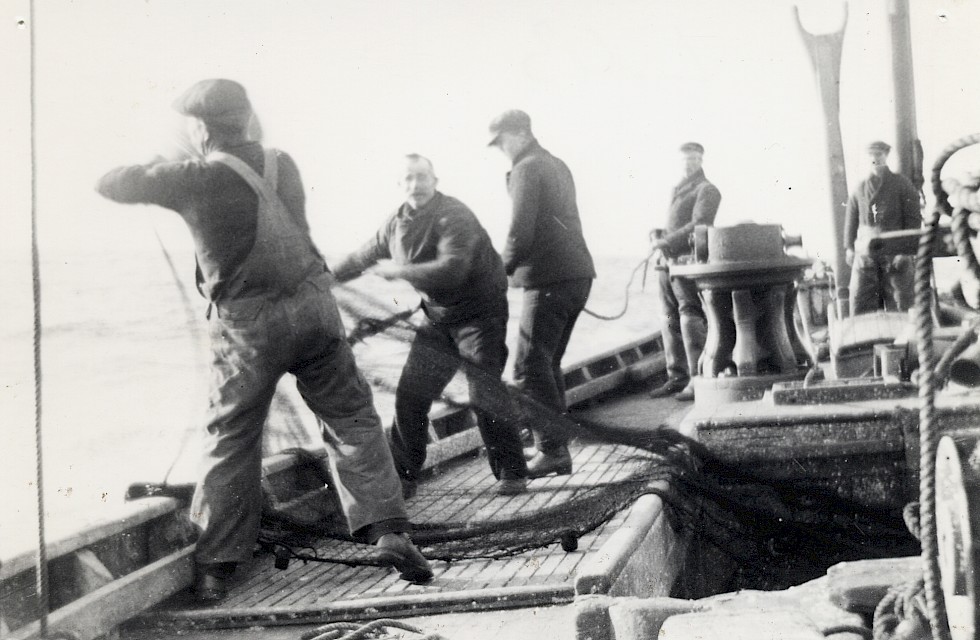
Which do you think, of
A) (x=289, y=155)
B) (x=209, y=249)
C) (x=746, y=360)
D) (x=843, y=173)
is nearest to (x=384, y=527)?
(x=209, y=249)

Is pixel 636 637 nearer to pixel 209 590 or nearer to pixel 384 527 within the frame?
pixel 384 527

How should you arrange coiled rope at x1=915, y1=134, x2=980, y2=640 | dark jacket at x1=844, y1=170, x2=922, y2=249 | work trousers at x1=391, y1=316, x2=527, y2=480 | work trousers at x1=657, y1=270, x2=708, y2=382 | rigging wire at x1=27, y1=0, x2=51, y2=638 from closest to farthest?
1. coiled rope at x1=915, y1=134, x2=980, y2=640
2. rigging wire at x1=27, y1=0, x2=51, y2=638
3. work trousers at x1=391, y1=316, x2=527, y2=480
4. work trousers at x1=657, y1=270, x2=708, y2=382
5. dark jacket at x1=844, y1=170, x2=922, y2=249

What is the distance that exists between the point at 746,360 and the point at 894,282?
8.11 ft

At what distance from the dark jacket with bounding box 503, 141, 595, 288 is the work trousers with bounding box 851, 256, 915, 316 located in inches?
132

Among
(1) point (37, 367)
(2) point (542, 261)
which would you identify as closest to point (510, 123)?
(2) point (542, 261)

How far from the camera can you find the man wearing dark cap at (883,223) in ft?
24.7

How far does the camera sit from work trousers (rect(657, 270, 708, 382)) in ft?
24.6

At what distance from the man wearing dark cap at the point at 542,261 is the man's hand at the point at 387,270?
0.83m

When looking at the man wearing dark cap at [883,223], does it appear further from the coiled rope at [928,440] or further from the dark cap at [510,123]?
the coiled rope at [928,440]

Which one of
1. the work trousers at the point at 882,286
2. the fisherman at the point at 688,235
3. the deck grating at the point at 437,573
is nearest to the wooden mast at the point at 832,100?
the work trousers at the point at 882,286

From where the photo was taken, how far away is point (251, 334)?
11.5ft

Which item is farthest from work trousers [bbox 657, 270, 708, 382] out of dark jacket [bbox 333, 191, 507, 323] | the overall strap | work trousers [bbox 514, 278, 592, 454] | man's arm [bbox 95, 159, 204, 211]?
man's arm [bbox 95, 159, 204, 211]

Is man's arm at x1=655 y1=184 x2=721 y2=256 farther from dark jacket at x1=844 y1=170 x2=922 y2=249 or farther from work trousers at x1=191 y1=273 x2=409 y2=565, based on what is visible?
work trousers at x1=191 y1=273 x2=409 y2=565

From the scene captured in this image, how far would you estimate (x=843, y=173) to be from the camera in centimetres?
830
